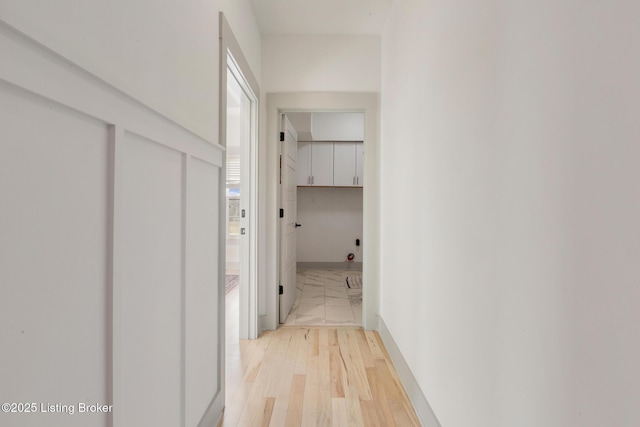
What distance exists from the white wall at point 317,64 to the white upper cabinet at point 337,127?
2462 mm

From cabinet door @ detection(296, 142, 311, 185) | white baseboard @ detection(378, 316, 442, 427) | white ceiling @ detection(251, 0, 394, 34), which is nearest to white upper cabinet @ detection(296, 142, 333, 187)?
cabinet door @ detection(296, 142, 311, 185)

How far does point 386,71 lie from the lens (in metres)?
2.62

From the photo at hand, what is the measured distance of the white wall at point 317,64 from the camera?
283cm

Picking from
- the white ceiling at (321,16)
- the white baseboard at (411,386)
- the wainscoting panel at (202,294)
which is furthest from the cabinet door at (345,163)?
Answer: the wainscoting panel at (202,294)

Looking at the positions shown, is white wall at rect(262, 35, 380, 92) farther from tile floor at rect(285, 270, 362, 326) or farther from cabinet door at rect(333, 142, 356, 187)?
cabinet door at rect(333, 142, 356, 187)

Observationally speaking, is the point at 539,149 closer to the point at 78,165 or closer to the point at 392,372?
the point at 78,165

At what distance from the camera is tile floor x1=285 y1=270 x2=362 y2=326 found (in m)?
3.06

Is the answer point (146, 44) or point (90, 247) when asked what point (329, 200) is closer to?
point (146, 44)

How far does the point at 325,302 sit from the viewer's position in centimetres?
365

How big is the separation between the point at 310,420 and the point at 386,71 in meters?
2.57

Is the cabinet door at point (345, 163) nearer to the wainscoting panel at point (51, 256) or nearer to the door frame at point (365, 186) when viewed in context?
the door frame at point (365, 186)

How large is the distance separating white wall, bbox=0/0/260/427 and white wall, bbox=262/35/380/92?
158 cm

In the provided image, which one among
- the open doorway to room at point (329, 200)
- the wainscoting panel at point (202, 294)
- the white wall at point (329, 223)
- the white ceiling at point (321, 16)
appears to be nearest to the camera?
the wainscoting panel at point (202, 294)

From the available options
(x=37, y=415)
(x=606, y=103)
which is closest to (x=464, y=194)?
(x=606, y=103)
